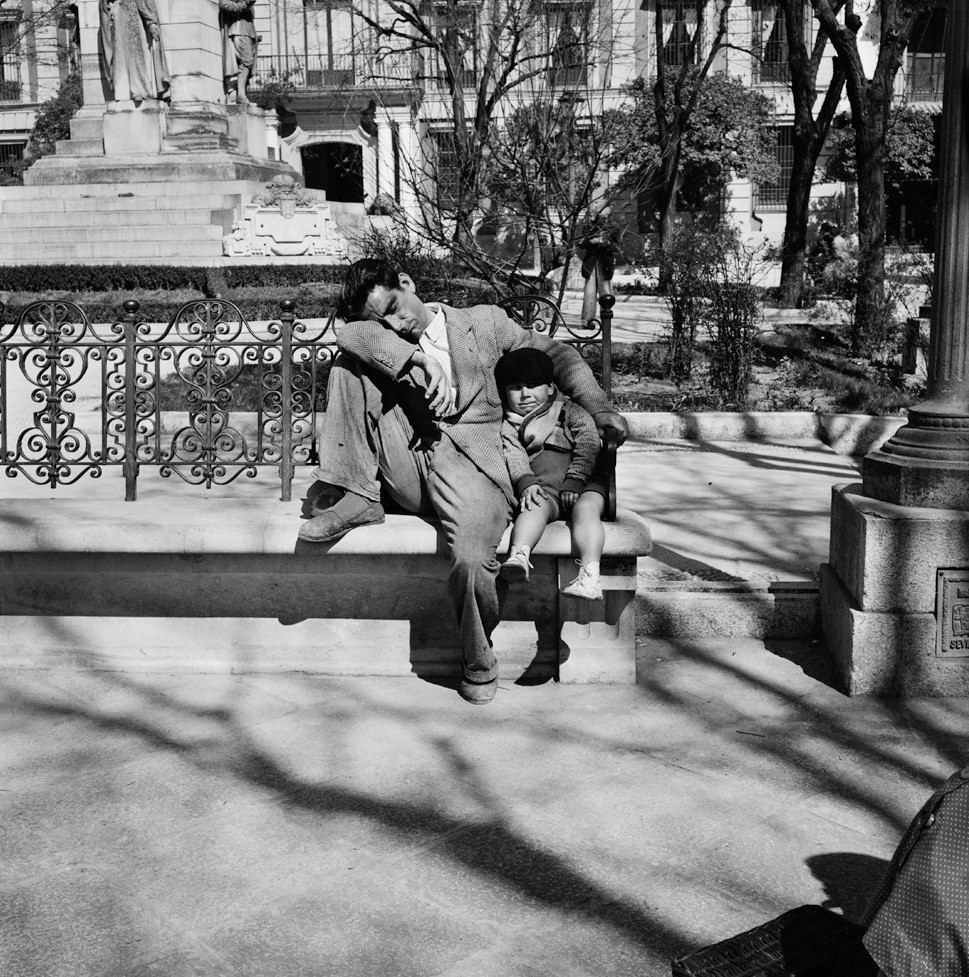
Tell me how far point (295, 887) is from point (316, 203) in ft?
75.6

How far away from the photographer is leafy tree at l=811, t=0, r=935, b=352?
45.9 ft

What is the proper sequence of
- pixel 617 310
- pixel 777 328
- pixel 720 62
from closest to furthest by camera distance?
pixel 777 328 → pixel 617 310 → pixel 720 62

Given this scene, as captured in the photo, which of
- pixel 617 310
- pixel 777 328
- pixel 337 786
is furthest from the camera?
pixel 617 310

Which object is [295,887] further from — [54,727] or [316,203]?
[316,203]

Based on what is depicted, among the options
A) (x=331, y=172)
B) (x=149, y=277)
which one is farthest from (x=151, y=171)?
(x=331, y=172)

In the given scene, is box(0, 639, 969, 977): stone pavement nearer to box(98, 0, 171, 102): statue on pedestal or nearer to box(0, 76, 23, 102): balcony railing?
box(98, 0, 171, 102): statue on pedestal

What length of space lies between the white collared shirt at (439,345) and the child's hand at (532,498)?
1.49ft

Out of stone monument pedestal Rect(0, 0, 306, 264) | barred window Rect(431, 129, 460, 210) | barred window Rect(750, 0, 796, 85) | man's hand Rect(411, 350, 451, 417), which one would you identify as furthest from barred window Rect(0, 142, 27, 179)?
man's hand Rect(411, 350, 451, 417)

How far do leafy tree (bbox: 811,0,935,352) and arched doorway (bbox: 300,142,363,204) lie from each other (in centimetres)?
3097

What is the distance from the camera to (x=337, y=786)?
161 inches

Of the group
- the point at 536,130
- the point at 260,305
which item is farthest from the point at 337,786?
the point at 260,305

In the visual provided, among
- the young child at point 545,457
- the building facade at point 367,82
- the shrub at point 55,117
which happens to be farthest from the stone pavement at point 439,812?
the shrub at point 55,117

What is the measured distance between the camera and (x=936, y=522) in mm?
4648

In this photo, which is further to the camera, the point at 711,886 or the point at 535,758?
the point at 535,758
